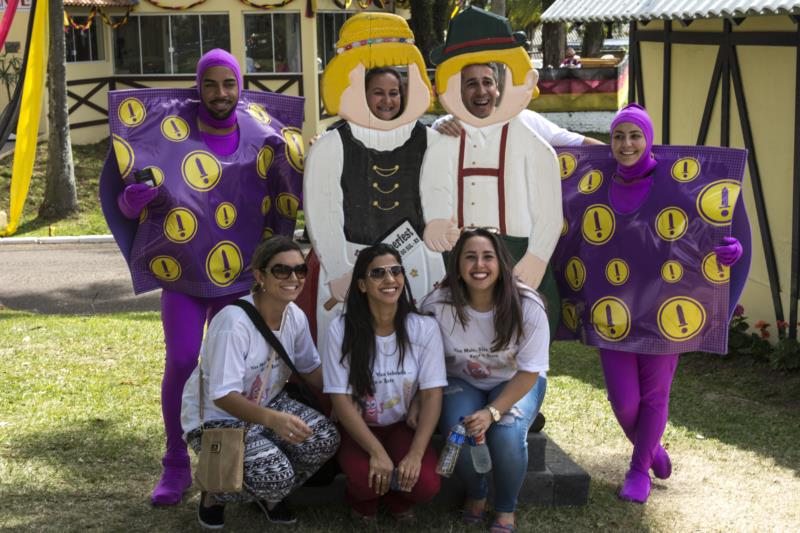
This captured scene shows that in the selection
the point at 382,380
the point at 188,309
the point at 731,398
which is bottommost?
the point at 731,398

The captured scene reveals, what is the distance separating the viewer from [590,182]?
4.70 meters

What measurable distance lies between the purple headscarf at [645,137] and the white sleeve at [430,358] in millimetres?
1170

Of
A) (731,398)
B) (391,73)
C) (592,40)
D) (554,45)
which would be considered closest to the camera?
(391,73)

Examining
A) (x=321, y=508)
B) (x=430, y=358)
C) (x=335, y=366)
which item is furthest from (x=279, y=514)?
(x=430, y=358)

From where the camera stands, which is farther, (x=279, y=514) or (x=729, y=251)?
(x=729, y=251)

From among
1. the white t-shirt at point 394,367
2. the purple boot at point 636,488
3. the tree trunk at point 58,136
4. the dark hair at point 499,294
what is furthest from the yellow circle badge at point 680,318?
the tree trunk at point 58,136

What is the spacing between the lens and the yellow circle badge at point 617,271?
15.1 feet

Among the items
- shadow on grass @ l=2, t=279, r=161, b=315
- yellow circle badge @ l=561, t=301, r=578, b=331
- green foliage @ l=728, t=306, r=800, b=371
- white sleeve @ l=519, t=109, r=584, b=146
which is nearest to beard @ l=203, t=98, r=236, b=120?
white sleeve @ l=519, t=109, r=584, b=146

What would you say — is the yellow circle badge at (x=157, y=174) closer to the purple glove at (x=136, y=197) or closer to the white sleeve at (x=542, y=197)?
the purple glove at (x=136, y=197)

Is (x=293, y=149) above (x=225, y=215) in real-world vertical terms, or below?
above

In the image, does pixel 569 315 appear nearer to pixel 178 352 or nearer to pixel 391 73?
pixel 391 73

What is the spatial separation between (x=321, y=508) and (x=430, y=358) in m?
0.82

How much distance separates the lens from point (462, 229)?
4.44m

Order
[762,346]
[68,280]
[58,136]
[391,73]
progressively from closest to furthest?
[391,73]
[762,346]
[68,280]
[58,136]
